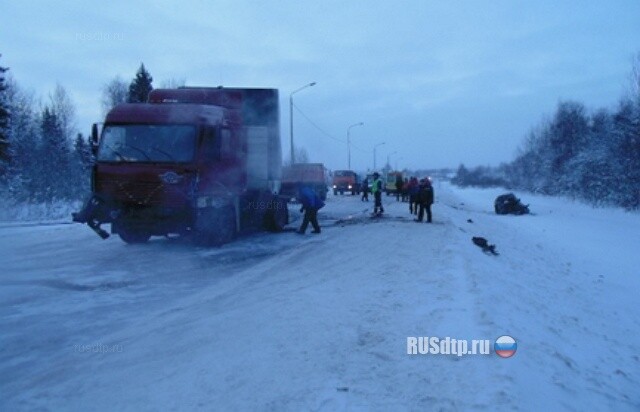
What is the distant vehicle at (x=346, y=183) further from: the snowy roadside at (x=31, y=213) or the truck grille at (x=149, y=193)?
the truck grille at (x=149, y=193)

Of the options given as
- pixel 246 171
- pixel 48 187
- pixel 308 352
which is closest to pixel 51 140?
pixel 48 187

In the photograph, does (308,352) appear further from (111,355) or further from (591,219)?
(591,219)

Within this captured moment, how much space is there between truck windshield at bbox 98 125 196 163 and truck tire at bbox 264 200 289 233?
4536 millimetres

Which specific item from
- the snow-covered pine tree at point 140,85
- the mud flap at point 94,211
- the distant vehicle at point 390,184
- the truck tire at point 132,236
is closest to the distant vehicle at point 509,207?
the distant vehicle at point 390,184

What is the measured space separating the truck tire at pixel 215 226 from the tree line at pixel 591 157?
27.4 meters

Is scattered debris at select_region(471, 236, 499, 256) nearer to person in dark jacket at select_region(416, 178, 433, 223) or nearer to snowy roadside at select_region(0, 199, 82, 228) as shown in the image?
person in dark jacket at select_region(416, 178, 433, 223)

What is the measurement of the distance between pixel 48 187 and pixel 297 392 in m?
38.0

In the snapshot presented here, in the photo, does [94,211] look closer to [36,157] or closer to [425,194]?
[425,194]

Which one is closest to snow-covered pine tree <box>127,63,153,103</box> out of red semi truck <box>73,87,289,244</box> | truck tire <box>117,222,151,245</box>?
truck tire <box>117,222,151,245</box>

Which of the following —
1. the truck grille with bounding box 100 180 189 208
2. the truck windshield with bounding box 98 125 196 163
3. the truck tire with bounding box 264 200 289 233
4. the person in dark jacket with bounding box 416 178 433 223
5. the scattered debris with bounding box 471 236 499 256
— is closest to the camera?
the truck grille with bounding box 100 180 189 208

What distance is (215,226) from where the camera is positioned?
39.0 feet

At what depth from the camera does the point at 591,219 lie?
92.2ft

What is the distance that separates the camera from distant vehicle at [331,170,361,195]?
45719 millimetres

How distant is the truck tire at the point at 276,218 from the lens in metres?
15.1
